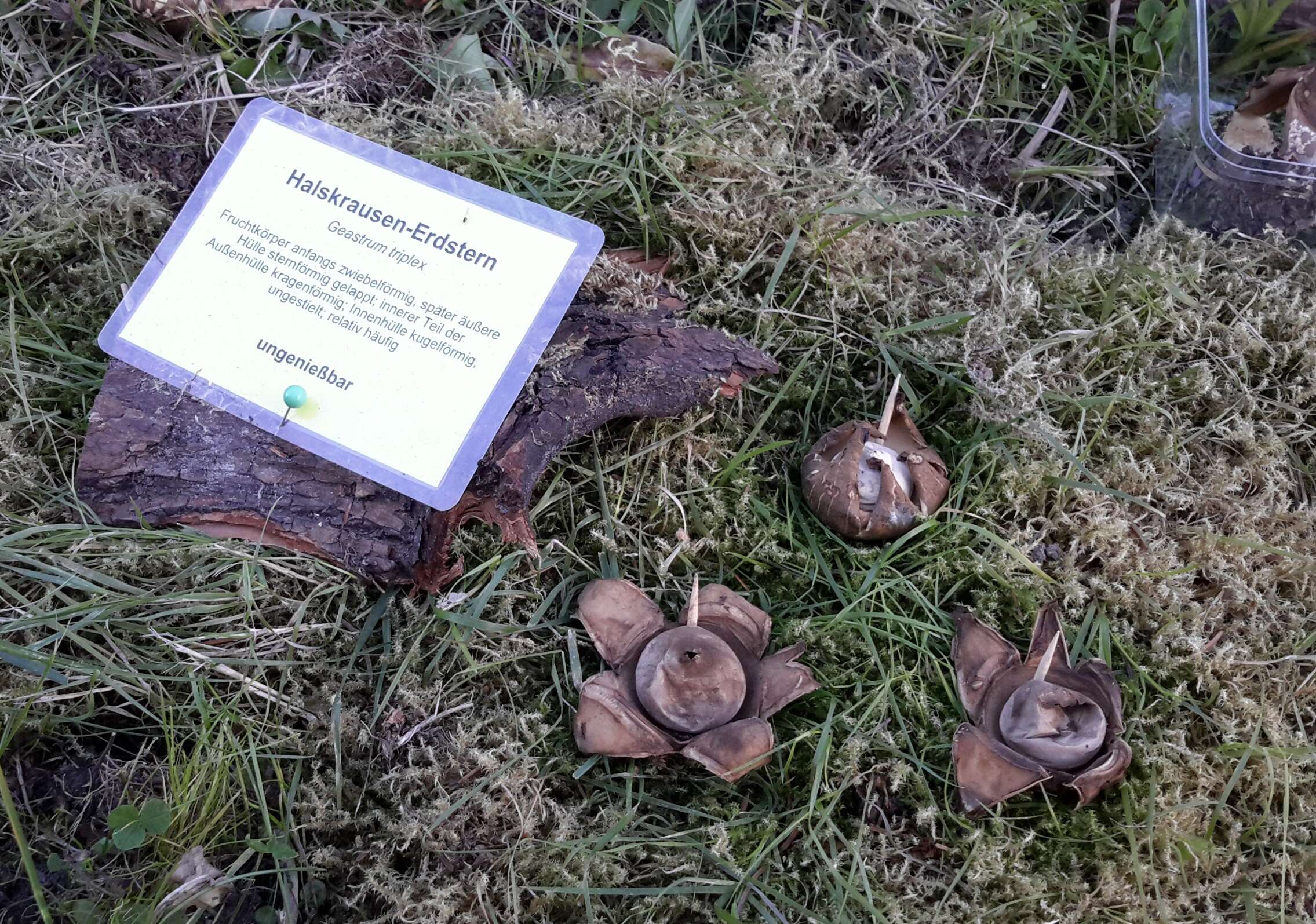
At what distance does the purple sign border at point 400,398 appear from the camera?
1.54m

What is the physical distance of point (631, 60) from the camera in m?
2.14

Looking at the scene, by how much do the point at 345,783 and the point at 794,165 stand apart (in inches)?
61.6

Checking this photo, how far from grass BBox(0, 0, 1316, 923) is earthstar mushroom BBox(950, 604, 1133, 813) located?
0.05 meters

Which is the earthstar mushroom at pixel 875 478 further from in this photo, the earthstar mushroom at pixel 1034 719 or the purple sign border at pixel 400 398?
the purple sign border at pixel 400 398

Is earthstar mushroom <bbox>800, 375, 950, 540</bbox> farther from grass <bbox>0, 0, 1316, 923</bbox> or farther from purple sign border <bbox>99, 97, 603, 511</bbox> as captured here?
purple sign border <bbox>99, 97, 603, 511</bbox>

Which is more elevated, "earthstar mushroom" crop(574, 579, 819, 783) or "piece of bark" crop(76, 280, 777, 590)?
"piece of bark" crop(76, 280, 777, 590)

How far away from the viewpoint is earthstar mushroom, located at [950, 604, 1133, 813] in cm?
147

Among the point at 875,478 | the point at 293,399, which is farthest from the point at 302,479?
the point at 875,478

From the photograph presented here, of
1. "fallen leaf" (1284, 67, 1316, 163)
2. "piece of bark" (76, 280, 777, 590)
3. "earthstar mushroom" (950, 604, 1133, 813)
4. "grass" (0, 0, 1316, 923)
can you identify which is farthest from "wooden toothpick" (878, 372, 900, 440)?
"fallen leaf" (1284, 67, 1316, 163)

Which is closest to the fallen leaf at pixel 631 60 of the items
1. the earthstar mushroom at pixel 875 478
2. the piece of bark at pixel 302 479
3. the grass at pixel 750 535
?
the grass at pixel 750 535

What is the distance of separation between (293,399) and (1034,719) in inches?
54.8

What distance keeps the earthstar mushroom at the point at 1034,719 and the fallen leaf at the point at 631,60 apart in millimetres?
1469

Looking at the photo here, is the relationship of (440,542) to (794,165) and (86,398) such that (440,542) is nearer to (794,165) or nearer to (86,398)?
(86,398)

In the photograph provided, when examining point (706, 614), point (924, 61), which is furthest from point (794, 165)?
point (706, 614)
